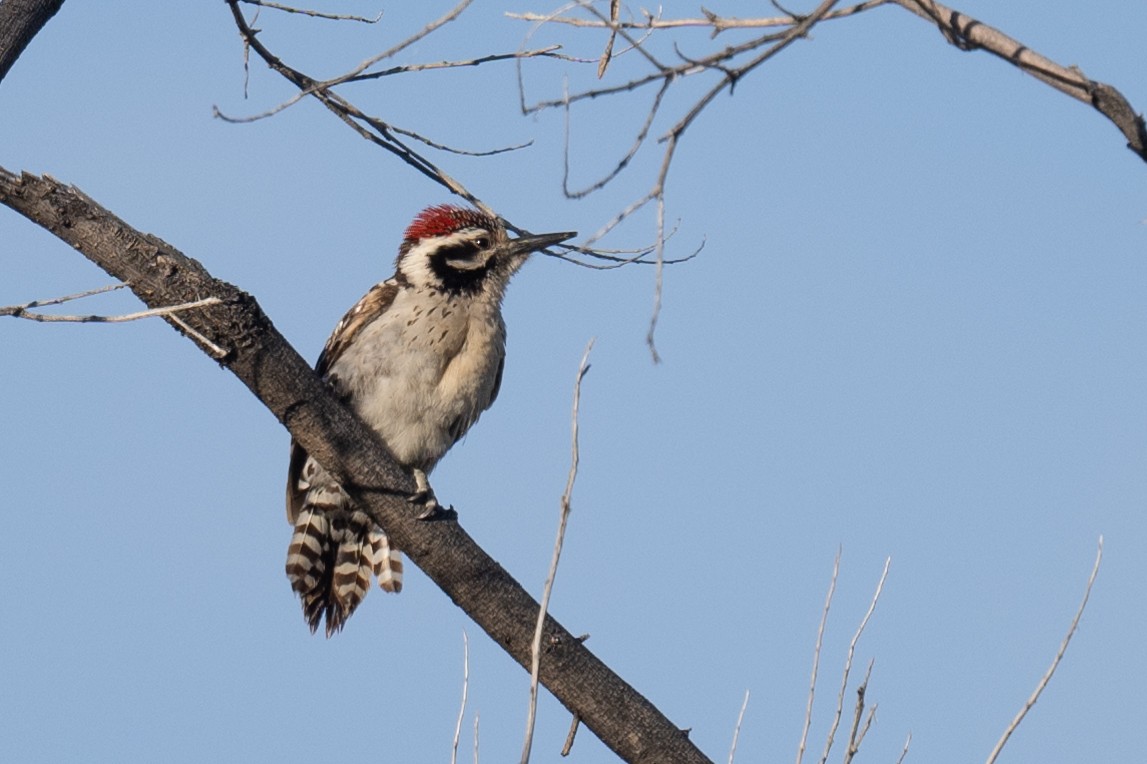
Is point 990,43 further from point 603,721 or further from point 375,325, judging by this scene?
point 375,325

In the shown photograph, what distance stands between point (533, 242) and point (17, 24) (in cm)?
233

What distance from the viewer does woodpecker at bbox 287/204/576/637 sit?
5.83m

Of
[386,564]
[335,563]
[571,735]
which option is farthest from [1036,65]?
[335,563]

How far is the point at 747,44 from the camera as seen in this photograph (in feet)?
9.25

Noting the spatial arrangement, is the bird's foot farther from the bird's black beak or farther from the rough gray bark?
the rough gray bark

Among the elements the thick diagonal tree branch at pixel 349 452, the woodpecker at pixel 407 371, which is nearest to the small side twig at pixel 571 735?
the thick diagonal tree branch at pixel 349 452

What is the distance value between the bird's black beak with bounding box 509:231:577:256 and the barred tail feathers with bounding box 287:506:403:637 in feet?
4.50

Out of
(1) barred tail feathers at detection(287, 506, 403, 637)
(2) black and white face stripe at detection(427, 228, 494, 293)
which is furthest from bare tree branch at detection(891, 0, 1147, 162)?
(1) barred tail feathers at detection(287, 506, 403, 637)

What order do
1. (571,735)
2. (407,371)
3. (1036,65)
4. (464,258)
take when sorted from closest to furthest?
(1036,65)
(571,735)
(407,371)
(464,258)

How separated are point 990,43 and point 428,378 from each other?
3.38 metres

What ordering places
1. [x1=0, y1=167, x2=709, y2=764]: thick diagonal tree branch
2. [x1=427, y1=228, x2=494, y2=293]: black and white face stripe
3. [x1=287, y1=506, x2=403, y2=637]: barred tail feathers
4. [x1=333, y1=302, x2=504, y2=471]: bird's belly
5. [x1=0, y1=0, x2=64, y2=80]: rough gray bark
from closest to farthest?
[x1=0, y1=167, x2=709, y2=764]: thick diagonal tree branch
[x1=0, y1=0, x2=64, y2=80]: rough gray bark
[x1=333, y1=302, x2=504, y2=471]: bird's belly
[x1=427, y1=228, x2=494, y2=293]: black and white face stripe
[x1=287, y1=506, x2=403, y2=637]: barred tail feathers

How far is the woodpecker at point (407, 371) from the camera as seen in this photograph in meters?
5.83

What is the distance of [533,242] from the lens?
6086 millimetres

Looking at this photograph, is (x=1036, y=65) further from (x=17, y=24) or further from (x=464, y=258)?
(x=464, y=258)
